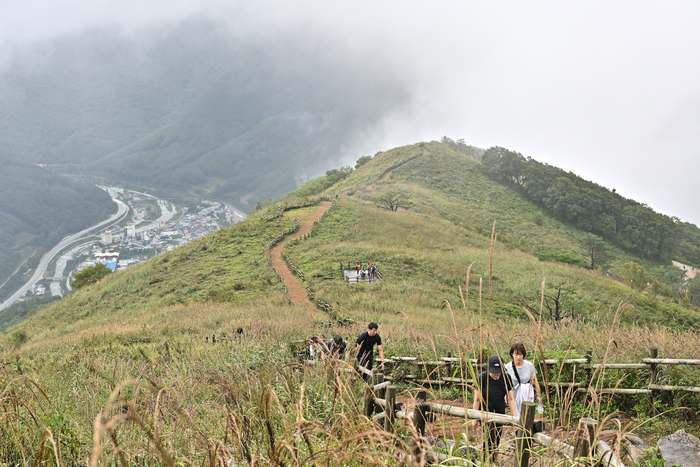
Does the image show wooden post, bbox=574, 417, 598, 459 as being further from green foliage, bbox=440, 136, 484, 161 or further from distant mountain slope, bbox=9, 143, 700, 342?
green foliage, bbox=440, 136, 484, 161

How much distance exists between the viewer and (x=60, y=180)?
590ft

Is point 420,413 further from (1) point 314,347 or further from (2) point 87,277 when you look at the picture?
(2) point 87,277

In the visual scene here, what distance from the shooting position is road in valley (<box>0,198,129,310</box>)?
315ft

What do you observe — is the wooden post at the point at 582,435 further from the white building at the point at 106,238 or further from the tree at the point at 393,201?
the white building at the point at 106,238

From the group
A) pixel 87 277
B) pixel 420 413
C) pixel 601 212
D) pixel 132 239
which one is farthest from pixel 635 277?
pixel 132 239

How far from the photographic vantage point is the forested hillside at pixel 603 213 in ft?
186

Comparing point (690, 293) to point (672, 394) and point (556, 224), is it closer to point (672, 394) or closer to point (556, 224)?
point (556, 224)

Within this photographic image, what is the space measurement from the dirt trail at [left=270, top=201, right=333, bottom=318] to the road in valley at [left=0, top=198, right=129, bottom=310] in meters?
80.4

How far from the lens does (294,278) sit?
23188 mm

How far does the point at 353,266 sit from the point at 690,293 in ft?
128

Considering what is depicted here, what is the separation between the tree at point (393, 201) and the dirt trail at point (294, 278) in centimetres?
1232

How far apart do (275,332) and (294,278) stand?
1483cm

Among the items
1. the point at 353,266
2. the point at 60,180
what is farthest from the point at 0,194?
the point at 353,266

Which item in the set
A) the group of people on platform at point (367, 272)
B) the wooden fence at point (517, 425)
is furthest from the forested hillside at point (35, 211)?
the wooden fence at point (517, 425)
